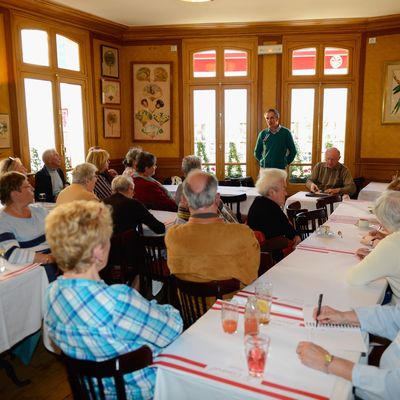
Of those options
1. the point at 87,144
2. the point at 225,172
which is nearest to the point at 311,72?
the point at 225,172

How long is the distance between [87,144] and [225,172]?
2845 mm

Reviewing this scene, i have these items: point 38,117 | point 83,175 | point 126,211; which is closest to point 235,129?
point 38,117

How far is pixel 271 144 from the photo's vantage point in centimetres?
726

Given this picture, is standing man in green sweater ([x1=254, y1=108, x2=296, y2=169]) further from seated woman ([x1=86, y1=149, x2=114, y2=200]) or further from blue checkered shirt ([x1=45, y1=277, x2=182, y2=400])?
blue checkered shirt ([x1=45, y1=277, x2=182, y2=400])

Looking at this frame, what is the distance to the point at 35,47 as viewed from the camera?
22.4 feet

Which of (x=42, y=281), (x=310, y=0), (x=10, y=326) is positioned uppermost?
(x=310, y=0)

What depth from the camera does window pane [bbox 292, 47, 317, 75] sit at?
27.1ft

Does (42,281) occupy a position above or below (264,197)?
below

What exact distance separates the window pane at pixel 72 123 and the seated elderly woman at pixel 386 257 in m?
6.16

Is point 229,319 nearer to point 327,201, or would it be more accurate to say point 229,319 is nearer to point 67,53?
point 327,201

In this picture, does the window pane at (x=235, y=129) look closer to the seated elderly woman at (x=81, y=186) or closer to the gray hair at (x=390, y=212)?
the seated elderly woman at (x=81, y=186)

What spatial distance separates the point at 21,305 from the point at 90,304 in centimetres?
143

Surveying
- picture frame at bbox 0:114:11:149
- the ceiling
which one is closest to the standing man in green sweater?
the ceiling

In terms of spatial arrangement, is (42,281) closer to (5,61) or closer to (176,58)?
(5,61)
